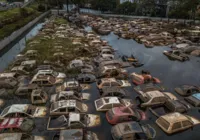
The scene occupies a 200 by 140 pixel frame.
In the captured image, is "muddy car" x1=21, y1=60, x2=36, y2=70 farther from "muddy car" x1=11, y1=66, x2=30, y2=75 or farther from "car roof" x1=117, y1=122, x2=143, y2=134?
"car roof" x1=117, y1=122, x2=143, y2=134

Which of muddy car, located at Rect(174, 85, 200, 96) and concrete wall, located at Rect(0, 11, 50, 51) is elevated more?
concrete wall, located at Rect(0, 11, 50, 51)

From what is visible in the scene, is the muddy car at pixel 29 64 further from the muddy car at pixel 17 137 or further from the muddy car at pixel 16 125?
the muddy car at pixel 17 137

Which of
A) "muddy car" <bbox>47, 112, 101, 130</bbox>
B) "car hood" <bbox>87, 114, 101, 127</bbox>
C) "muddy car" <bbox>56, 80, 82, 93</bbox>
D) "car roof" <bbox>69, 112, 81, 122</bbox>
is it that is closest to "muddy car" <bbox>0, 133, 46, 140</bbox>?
"muddy car" <bbox>47, 112, 101, 130</bbox>

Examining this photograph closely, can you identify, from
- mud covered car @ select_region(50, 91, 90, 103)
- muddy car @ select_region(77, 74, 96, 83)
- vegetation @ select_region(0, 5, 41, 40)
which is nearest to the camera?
mud covered car @ select_region(50, 91, 90, 103)

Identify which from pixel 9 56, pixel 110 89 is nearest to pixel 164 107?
pixel 110 89

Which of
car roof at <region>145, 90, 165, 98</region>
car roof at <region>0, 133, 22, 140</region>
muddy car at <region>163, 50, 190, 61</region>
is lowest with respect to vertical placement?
car roof at <region>0, 133, 22, 140</region>

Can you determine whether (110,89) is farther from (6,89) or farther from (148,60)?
(148,60)
